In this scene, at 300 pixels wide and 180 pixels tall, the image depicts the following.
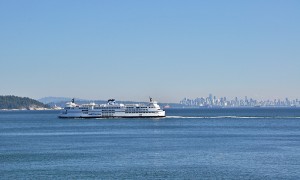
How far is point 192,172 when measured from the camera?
195 ft

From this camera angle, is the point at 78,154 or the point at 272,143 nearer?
the point at 78,154

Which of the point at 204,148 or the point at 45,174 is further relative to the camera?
the point at 204,148

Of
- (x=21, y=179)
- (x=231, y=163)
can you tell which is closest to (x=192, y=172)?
(x=231, y=163)

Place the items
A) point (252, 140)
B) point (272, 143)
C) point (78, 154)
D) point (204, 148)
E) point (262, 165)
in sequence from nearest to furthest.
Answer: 1. point (262, 165)
2. point (78, 154)
3. point (204, 148)
4. point (272, 143)
5. point (252, 140)

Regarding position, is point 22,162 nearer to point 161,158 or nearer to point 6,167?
point 6,167

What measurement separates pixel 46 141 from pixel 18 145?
9040 mm

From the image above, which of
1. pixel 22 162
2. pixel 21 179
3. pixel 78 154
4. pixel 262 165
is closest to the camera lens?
pixel 21 179

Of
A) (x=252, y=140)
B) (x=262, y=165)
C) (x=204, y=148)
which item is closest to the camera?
(x=262, y=165)

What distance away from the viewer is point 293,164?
2534 inches

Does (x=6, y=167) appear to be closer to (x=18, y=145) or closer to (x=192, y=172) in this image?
(x=192, y=172)

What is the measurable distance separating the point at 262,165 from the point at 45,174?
22.6m

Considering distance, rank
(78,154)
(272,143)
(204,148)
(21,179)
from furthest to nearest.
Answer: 1. (272,143)
2. (204,148)
3. (78,154)
4. (21,179)

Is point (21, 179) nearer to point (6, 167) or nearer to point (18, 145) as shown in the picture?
point (6, 167)

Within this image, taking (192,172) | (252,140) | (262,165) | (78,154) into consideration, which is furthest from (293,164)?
(252,140)
